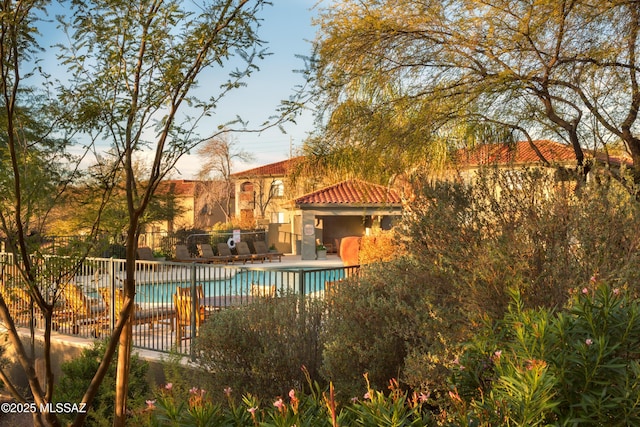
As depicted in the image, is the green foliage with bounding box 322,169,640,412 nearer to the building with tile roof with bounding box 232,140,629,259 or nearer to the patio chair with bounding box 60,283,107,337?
the patio chair with bounding box 60,283,107,337

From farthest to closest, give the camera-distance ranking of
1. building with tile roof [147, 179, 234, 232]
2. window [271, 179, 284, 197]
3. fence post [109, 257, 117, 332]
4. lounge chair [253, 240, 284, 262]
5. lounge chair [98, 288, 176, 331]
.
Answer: building with tile roof [147, 179, 234, 232]
window [271, 179, 284, 197]
lounge chair [253, 240, 284, 262]
lounge chair [98, 288, 176, 331]
fence post [109, 257, 117, 332]

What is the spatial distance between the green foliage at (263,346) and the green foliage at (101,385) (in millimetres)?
1241

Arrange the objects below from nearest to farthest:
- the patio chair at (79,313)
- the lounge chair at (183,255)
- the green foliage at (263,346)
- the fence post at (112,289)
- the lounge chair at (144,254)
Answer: the green foliage at (263,346), the fence post at (112,289), the patio chair at (79,313), the lounge chair at (144,254), the lounge chair at (183,255)

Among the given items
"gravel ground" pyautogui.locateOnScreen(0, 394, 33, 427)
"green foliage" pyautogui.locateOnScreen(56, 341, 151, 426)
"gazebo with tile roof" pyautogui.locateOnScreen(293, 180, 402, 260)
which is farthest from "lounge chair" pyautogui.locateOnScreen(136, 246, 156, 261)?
"green foliage" pyautogui.locateOnScreen(56, 341, 151, 426)

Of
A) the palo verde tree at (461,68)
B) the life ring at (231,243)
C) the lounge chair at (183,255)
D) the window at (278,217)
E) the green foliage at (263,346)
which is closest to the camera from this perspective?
the green foliage at (263,346)

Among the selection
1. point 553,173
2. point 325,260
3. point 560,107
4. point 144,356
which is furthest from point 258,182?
point 553,173

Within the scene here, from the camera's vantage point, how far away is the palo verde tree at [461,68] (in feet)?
37.2

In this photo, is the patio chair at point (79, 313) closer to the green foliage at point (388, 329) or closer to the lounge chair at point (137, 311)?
the lounge chair at point (137, 311)

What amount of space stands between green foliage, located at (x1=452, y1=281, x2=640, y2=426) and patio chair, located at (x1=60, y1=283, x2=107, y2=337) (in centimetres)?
840

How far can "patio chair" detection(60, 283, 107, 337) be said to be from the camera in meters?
10.2

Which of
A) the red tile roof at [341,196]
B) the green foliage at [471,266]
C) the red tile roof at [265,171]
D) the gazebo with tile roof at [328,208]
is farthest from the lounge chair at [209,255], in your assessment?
the green foliage at [471,266]

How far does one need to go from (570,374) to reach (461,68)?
33.6 ft

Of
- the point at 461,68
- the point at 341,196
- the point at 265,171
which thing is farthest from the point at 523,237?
the point at 265,171

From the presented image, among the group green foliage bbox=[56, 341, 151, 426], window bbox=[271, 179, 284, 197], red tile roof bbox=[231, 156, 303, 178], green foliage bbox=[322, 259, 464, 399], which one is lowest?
green foliage bbox=[56, 341, 151, 426]
